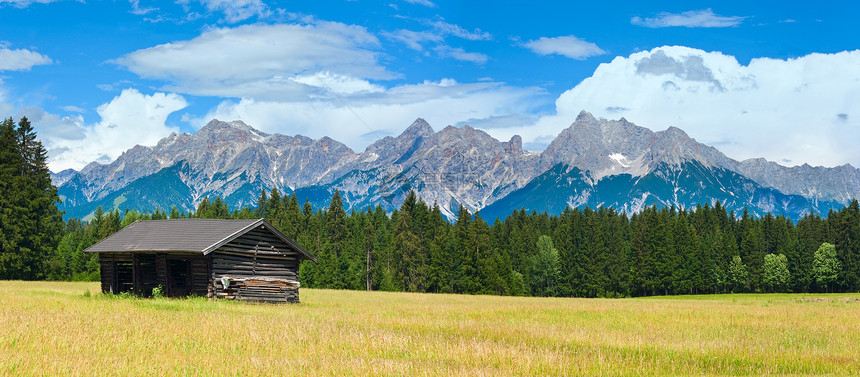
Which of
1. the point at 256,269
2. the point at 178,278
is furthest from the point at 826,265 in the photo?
the point at 178,278

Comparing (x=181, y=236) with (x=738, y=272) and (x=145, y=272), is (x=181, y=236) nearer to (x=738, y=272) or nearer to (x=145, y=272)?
(x=145, y=272)

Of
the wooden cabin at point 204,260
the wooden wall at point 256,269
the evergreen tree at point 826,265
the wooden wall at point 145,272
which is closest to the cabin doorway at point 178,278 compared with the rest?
the wooden cabin at point 204,260

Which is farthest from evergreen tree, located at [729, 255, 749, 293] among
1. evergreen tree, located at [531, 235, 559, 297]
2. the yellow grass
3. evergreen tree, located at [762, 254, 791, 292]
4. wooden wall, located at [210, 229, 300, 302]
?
wooden wall, located at [210, 229, 300, 302]

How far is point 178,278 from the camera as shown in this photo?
40000 millimetres

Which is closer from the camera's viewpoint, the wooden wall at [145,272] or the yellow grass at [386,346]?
the yellow grass at [386,346]

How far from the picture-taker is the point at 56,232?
200 feet

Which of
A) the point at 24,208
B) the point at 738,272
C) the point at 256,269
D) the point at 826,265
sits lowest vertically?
the point at 738,272

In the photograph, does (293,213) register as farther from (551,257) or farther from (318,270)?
(551,257)

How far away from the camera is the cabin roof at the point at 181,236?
34.0m

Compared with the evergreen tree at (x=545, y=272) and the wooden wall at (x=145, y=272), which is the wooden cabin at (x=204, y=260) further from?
the evergreen tree at (x=545, y=272)

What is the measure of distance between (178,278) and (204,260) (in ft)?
18.7

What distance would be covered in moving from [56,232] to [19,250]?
14.0 feet

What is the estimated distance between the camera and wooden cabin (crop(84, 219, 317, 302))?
115 ft

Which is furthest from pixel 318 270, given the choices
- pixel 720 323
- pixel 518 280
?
pixel 720 323
